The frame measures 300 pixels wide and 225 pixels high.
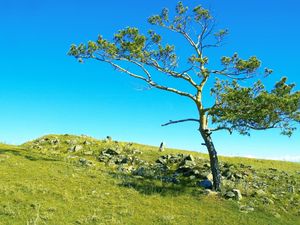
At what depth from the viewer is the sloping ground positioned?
2281 cm

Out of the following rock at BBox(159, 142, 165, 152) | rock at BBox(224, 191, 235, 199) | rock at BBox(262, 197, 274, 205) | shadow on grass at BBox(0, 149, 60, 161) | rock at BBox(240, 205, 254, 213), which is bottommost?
rock at BBox(240, 205, 254, 213)

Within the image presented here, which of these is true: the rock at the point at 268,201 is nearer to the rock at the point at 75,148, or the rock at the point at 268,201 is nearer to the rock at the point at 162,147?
the rock at the point at 162,147

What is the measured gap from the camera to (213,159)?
32688 millimetres

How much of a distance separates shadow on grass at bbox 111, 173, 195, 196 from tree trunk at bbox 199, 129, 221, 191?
2.06m

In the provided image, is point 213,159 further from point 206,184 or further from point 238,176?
point 238,176

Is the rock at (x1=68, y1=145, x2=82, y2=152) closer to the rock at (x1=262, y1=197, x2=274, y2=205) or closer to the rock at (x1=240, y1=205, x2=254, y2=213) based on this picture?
the rock at (x1=262, y1=197, x2=274, y2=205)

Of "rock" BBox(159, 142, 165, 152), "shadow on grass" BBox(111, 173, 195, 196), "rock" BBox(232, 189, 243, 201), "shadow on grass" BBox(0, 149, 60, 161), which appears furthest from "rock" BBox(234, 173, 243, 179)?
"shadow on grass" BBox(0, 149, 60, 161)

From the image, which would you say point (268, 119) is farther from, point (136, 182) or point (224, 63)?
point (136, 182)

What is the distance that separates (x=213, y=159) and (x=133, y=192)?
8.03 metres

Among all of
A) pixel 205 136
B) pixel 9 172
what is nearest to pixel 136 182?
pixel 205 136

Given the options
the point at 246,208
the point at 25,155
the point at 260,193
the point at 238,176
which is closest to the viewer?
the point at 246,208

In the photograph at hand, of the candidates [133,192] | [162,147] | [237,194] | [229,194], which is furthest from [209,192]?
[162,147]

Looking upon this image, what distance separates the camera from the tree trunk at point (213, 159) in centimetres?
3154

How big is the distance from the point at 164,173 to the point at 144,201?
1053 centimetres
